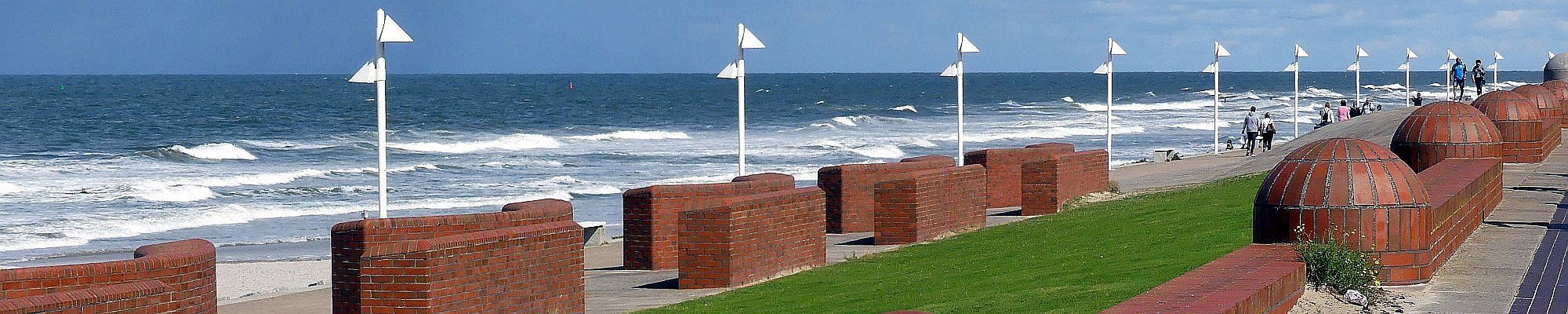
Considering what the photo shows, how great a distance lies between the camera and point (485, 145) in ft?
176

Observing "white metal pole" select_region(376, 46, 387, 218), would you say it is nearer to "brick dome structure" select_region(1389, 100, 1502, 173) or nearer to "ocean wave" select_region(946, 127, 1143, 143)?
"brick dome structure" select_region(1389, 100, 1502, 173)

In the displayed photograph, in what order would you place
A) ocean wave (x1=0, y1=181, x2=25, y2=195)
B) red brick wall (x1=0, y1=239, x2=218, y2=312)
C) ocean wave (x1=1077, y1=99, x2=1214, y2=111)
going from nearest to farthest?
red brick wall (x1=0, y1=239, x2=218, y2=312) → ocean wave (x1=0, y1=181, x2=25, y2=195) → ocean wave (x1=1077, y1=99, x2=1214, y2=111)

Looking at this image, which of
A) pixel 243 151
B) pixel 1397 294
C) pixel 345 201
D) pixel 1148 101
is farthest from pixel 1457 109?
pixel 1148 101

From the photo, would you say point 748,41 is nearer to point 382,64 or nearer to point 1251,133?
point 382,64

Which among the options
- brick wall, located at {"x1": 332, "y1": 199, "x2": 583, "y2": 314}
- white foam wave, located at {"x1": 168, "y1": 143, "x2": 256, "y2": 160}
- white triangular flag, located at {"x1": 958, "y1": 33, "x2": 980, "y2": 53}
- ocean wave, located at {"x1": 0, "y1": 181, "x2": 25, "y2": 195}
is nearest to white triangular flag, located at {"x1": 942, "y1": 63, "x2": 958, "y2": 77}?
white triangular flag, located at {"x1": 958, "y1": 33, "x2": 980, "y2": 53}

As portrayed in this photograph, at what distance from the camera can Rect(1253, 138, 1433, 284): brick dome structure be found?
830 cm

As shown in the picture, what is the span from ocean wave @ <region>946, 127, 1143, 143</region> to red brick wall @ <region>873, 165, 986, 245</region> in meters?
37.5

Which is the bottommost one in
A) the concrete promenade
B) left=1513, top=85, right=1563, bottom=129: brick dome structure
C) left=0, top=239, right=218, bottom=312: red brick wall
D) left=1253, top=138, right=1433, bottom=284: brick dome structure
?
the concrete promenade

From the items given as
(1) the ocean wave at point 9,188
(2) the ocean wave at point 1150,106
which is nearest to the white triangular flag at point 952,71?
(1) the ocean wave at point 9,188

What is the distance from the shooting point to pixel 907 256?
13781 mm

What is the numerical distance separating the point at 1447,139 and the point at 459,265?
30.9 feet

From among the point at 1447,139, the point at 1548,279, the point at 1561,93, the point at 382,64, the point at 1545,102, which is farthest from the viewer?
the point at 1561,93

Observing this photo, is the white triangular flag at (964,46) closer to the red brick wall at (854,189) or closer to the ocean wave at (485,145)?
the red brick wall at (854,189)


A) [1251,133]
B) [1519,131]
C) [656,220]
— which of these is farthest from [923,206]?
[1251,133]
